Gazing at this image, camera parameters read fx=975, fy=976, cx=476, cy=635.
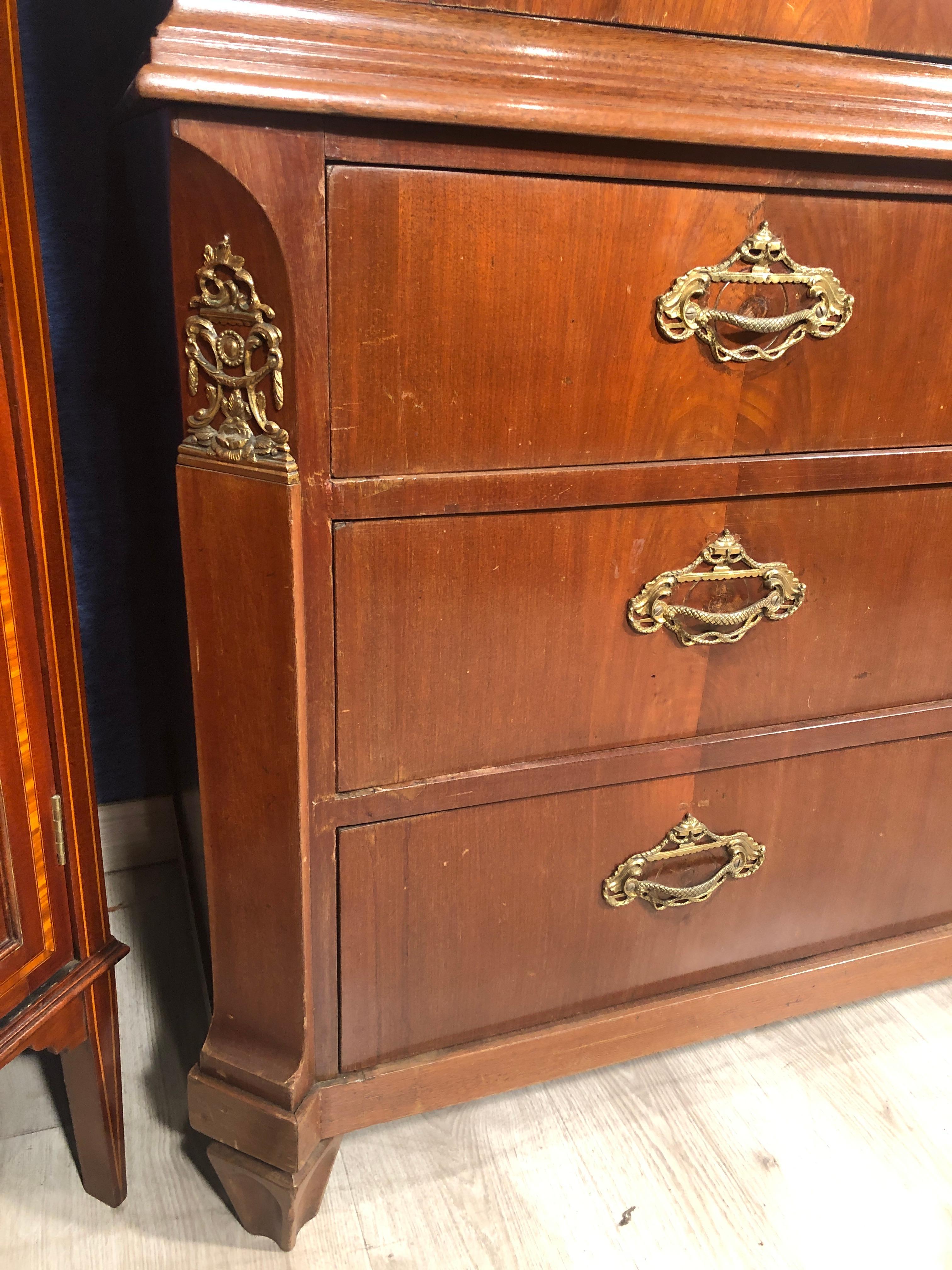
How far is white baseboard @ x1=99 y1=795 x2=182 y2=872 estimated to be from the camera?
1314 millimetres

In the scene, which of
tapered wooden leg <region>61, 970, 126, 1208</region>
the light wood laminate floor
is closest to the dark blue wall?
tapered wooden leg <region>61, 970, 126, 1208</region>

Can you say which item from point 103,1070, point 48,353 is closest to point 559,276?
point 48,353

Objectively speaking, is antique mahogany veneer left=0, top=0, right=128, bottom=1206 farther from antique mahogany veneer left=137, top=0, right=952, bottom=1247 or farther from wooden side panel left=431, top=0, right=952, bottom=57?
wooden side panel left=431, top=0, right=952, bottom=57

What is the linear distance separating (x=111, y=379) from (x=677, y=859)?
83 cm

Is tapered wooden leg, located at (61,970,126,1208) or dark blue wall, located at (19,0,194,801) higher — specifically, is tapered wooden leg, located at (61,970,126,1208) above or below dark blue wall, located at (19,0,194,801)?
below

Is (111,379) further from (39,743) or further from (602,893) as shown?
(602,893)

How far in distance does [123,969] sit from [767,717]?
0.81 meters

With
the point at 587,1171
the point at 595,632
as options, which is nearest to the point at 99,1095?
the point at 587,1171

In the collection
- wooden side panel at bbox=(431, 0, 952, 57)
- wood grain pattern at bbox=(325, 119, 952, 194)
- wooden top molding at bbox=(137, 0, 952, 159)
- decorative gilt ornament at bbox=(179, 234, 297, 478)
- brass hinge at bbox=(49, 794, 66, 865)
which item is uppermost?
wooden side panel at bbox=(431, 0, 952, 57)

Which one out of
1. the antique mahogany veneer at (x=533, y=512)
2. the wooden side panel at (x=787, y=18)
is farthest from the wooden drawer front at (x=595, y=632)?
the wooden side panel at (x=787, y=18)

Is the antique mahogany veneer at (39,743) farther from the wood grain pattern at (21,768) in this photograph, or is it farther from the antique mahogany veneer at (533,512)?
the antique mahogany veneer at (533,512)

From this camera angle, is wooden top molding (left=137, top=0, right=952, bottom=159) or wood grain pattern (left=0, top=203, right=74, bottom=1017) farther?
wood grain pattern (left=0, top=203, right=74, bottom=1017)

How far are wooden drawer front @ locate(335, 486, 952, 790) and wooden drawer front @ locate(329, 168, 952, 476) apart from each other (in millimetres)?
57

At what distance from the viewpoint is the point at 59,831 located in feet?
2.53
